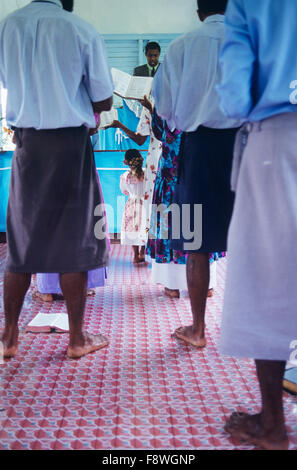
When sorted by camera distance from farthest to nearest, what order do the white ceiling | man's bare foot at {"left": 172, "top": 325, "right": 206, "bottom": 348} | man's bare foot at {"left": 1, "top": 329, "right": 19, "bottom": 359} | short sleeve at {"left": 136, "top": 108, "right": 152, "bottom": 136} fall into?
1. the white ceiling
2. short sleeve at {"left": 136, "top": 108, "right": 152, "bottom": 136}
3. man's bare foot at {"left": 172, "top": 325, "right": 206, "bottom": 348}
4. man's bare foot at {"left": 1, "top": 329, "right": 19, "bottom": 359}

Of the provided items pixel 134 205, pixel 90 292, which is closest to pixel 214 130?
pixel 90 292

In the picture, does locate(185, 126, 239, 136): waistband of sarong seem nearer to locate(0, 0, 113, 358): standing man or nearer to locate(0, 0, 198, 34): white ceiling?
locate(0, 0, 113, 358): standing man

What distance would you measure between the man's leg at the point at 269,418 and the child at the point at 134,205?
2.82 m

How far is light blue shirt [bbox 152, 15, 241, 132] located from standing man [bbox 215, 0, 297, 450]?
63 cm

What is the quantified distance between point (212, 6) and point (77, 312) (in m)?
1.54

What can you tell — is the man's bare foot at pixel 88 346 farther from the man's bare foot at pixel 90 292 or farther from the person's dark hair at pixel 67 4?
the person's dark hair at pixel 67 4

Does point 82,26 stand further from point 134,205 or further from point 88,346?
point 134,205

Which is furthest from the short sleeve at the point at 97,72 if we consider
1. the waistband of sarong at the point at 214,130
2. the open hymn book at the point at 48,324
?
the open hymn book at the point at 48,324

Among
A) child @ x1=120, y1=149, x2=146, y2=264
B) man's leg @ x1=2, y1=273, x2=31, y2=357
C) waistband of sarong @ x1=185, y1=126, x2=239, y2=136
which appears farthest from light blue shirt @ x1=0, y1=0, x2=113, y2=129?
child @ x1=120, y1=149, x2=146, y2=264

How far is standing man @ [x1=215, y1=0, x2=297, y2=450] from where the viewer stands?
46.7 inches

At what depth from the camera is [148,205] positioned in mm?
3727

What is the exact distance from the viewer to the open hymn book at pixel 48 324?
234 centimetres

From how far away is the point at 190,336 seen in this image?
7.14 ft
